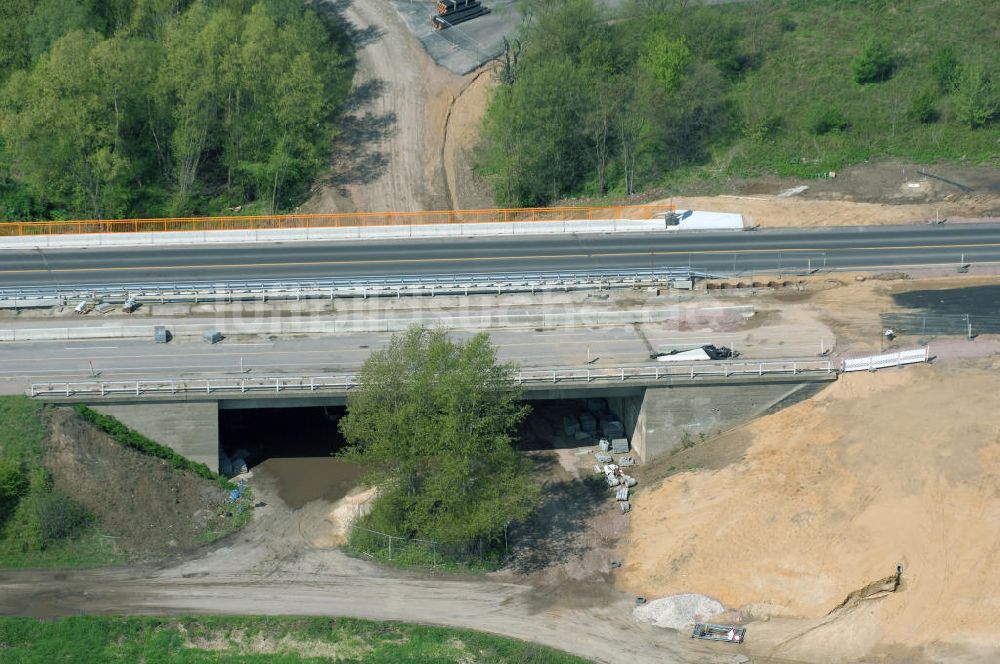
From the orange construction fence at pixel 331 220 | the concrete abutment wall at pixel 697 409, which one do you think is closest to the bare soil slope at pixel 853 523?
the concrete abutment wall at pixel 697 409

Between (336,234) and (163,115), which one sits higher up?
(163,115)

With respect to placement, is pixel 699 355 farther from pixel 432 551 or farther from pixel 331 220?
pixel 331 220

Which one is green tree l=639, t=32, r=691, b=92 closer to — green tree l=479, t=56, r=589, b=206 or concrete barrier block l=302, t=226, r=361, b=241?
green tree l=479, t=56, r=589, b=206

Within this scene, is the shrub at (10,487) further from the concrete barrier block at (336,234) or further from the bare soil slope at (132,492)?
the concrete barrier block at (336,234)

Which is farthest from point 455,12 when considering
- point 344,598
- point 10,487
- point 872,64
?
point 344,598

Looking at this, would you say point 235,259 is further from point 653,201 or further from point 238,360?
point 653,201

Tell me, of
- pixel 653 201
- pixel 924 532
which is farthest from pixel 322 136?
pixel 924 532

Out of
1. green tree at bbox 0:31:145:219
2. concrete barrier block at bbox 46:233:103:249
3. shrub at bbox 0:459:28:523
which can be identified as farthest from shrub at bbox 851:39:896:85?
shrub at bbox 0:459:28:523
